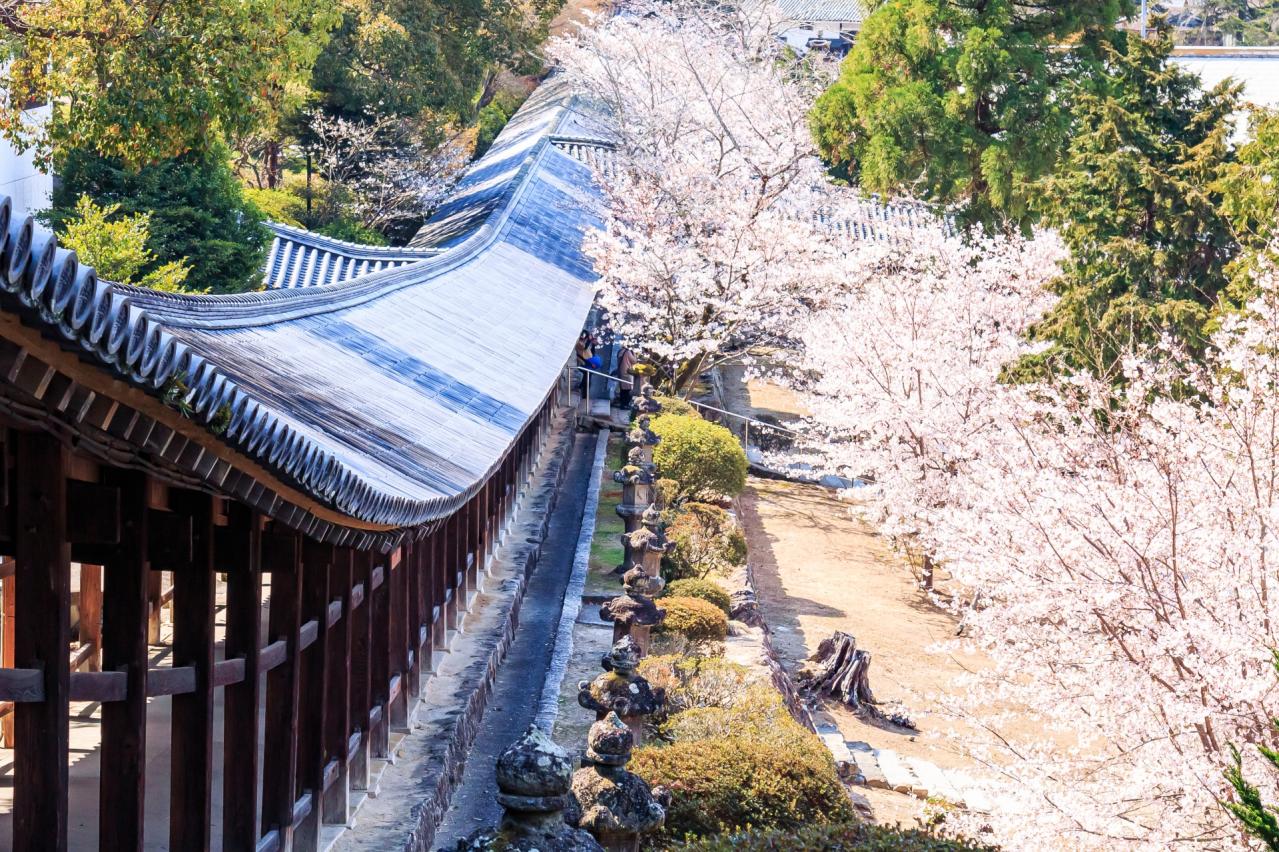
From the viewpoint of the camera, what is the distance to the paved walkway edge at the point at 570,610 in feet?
33.4

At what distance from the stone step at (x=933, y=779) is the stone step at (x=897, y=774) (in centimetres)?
7

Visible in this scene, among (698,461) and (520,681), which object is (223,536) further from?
(698,461)

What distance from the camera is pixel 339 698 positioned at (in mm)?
7609

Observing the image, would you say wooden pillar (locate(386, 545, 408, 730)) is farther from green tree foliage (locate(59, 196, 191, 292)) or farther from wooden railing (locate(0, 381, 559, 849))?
green tree foliage (locate(59, 196, 191, 292))

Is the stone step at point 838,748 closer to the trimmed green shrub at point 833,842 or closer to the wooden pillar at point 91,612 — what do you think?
the trimmed green shrub at point 833,842

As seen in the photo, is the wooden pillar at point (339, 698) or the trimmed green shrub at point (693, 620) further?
the trimmed green shrub at point (693, 620)

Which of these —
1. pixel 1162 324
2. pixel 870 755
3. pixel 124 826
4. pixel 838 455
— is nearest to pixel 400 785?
pixel 124 826

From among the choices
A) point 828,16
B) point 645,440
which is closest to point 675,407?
point 645,440

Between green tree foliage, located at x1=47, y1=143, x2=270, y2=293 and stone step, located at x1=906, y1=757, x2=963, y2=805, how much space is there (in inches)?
386

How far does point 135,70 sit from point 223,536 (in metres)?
7.42

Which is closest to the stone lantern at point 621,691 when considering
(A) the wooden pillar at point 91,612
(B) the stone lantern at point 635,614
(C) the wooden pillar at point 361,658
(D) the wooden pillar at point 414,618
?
(C) the wooden pillar at point 361,658

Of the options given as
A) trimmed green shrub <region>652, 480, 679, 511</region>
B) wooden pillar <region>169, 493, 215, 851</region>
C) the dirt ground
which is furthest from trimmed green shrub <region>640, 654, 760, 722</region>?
trimmed green shrub <region>652, 480, 679, 511</region>

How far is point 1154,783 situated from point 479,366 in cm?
652

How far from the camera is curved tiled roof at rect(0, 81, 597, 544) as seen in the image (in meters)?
3.52
